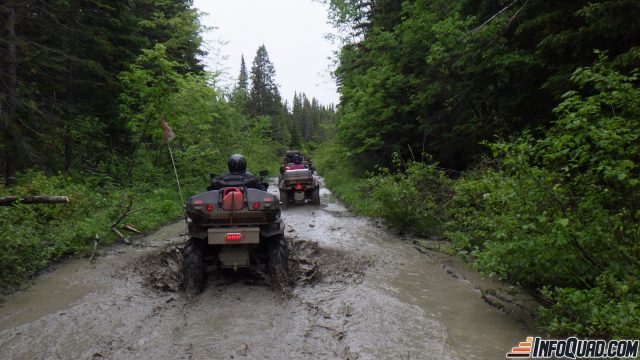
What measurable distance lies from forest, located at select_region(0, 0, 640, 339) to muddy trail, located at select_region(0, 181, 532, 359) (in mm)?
567

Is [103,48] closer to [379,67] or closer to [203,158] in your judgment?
[203,158]

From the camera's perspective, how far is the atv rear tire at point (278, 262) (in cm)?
588

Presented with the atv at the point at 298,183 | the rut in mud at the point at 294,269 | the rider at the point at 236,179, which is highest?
the rider at the point at 236,179

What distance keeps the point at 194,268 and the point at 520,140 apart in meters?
4.81

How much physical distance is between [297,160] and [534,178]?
1606 centimetres

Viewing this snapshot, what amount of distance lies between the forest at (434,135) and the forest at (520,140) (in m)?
0.03

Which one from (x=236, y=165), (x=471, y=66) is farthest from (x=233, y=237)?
(x=471, y=66)

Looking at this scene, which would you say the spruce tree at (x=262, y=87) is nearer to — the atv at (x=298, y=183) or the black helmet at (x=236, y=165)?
the atv at (x=298, y=183)

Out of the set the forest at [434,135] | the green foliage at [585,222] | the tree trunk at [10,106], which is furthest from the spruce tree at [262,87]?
the green foliage at [585,222]

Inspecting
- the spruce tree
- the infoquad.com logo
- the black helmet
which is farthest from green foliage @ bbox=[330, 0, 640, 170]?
the spruce tree

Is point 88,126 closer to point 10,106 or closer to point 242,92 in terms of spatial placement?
point 10,106

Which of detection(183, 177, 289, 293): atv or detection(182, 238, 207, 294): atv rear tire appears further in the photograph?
detection(182, 238, 207, 294): atv rear tire

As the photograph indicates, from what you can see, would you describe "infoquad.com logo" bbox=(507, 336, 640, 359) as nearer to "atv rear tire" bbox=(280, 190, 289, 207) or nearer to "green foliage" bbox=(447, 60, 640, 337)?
"green foliage" bbox=(447, 60, 640, 337)

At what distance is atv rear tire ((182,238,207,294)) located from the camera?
224 inches
